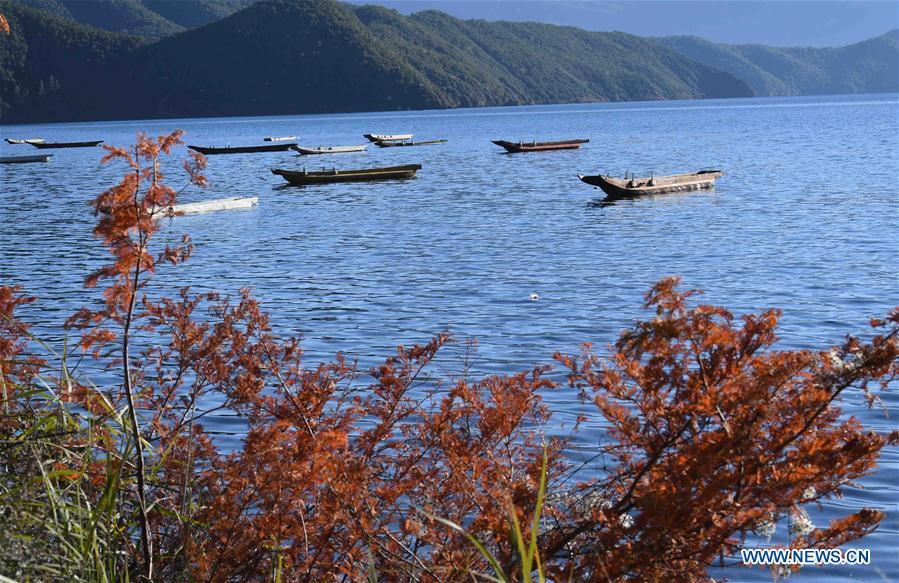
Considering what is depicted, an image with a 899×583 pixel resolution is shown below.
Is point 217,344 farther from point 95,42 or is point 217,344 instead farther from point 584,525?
point 95,42

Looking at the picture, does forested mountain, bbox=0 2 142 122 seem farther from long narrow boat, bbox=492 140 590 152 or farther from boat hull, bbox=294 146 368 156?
long narrow boat, bbox=492 140 590 152

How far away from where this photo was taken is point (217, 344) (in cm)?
570

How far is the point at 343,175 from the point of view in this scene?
40.7 metres

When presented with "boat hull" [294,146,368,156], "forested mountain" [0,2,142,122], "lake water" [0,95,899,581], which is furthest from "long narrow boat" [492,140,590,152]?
"forested mountain" [0,2,142,122]

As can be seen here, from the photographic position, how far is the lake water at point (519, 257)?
13.4m

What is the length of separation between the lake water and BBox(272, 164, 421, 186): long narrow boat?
2.12ft

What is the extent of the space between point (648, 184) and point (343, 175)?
1298 cm

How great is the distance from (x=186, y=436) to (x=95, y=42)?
188 m

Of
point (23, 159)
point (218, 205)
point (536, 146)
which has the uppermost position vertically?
point (536, 146)

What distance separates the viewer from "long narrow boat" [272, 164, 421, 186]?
1597 inches

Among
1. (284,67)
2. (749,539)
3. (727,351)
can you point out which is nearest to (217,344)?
(727,351)

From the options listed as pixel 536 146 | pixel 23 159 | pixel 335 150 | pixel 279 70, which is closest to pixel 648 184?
pixel 536 146

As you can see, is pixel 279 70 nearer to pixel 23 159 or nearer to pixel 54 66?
pixel 54 66

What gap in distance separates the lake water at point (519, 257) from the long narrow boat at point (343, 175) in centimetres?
65
